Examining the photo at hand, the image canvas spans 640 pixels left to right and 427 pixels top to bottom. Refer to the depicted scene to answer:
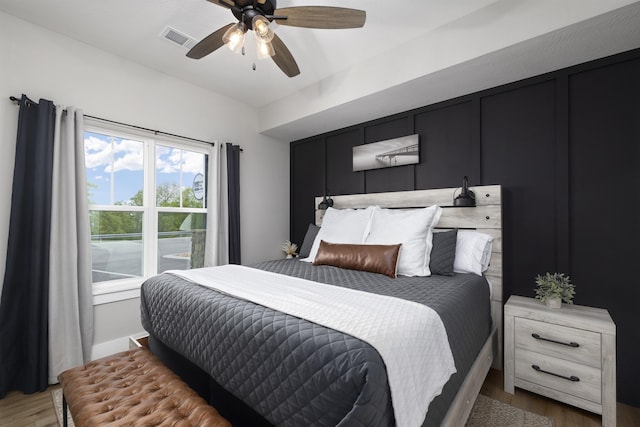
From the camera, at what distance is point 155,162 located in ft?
9.38

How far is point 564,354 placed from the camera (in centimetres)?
181

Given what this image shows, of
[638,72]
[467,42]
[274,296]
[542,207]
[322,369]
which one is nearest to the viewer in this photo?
[322,369]

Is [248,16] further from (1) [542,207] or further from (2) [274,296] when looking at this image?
(1) [542,207]

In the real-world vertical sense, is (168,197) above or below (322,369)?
above

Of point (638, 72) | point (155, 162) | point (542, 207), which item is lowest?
point (542, 207)

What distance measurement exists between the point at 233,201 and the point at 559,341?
308cm

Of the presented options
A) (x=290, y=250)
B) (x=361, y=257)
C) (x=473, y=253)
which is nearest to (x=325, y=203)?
(x=290, y=250)

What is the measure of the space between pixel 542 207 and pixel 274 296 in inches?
85.1

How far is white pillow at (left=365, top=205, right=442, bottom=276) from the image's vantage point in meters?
2.15

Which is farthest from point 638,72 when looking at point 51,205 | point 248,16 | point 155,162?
point 51,205

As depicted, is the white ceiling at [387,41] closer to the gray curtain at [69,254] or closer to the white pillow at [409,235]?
the gray curtain at [69,254]

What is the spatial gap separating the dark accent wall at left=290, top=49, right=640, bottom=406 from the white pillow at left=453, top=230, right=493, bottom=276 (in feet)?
0.74

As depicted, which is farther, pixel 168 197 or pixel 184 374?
pixel 168 197

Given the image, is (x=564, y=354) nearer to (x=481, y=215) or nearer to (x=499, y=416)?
(x=499, y=416)
